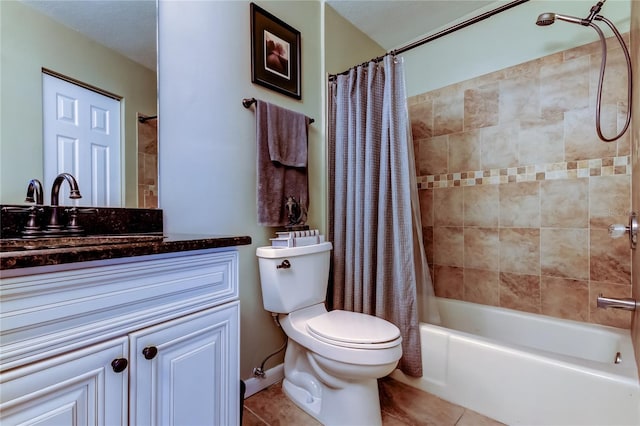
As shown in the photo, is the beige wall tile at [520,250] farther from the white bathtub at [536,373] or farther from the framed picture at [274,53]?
the framed picture at [274,53]

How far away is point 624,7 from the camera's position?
158 centimetres

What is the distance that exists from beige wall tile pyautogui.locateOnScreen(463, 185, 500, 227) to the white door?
6.63 feet

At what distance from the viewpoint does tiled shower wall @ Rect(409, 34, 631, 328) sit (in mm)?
1607

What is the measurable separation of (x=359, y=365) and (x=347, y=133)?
1.21 meters

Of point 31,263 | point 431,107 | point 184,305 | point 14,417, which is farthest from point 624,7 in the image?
point 14,417

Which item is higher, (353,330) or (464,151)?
(464,151)

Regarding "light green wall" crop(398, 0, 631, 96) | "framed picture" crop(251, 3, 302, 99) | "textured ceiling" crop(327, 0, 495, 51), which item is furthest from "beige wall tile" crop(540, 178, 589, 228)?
"framed picture" crop(251, 3, 302, 99)

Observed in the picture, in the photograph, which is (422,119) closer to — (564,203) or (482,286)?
(564,203)

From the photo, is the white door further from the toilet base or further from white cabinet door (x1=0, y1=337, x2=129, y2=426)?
the toilet base

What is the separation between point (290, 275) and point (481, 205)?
1.41 metres

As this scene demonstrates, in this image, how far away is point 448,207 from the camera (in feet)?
7.09

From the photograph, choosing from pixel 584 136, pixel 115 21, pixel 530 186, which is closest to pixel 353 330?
pixel 530 186

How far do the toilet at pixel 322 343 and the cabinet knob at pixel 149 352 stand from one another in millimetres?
701

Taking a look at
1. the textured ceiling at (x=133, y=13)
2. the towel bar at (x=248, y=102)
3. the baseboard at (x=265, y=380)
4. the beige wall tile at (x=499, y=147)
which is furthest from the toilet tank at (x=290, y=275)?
the beige wall tile at (x=499, y=147)
